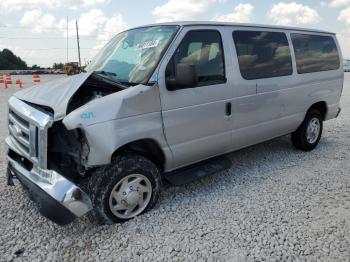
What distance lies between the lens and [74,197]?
3.10 m

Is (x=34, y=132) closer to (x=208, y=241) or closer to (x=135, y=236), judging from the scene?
(x=135, y=236)

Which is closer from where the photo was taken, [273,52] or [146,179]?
[146,179]

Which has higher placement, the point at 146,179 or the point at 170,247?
the point at 146,179

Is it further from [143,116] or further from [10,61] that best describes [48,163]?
[10,61]

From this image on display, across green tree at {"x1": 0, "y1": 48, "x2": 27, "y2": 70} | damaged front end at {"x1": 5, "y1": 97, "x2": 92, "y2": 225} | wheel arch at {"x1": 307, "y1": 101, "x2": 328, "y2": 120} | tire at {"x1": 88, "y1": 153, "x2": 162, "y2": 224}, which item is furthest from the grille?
green tree at {"x1": 0, "y1": 48, "x2": 27, "y2": 70}

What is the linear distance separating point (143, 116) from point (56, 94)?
0.92m

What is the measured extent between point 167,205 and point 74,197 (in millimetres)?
1262

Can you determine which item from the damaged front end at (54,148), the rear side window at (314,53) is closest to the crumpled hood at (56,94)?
the damaged front end at (54,148)

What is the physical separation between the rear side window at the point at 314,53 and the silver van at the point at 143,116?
0.49 metres

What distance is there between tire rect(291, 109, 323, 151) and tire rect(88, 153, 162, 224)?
328 centimetres

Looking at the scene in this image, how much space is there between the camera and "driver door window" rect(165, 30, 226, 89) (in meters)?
3.78

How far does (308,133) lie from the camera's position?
604cm

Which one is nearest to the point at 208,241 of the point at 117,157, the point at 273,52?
the point at 117,157

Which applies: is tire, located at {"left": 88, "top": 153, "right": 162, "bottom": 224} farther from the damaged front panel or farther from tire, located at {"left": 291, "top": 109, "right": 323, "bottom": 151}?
tire, located at {"left": 291, "top": 109, "right": 323, "bottom": 151}
